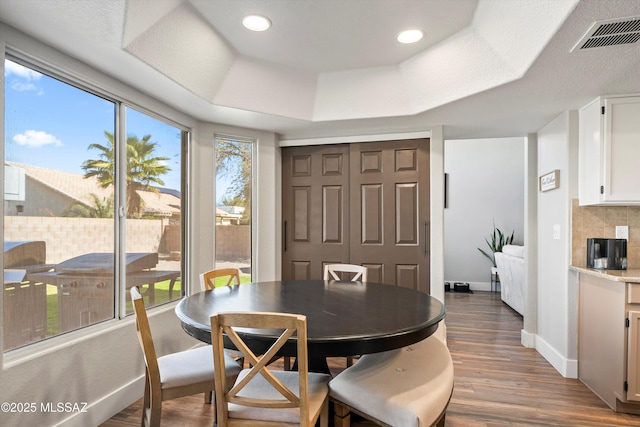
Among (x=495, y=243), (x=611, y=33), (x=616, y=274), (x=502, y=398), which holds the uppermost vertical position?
(x=611, y=33)

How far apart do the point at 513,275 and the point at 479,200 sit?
7.49 ft

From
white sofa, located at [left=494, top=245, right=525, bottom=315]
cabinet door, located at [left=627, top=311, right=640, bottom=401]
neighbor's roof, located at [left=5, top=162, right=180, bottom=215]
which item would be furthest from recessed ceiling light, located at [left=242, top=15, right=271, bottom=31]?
white sofa, located at [left=494, top=245, right=525, bottom=315]

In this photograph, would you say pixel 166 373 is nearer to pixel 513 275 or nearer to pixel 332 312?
pixel 332 312

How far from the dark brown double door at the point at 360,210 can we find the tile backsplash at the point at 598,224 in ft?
4.04

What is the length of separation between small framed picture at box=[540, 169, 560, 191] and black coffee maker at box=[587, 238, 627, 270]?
0.61m

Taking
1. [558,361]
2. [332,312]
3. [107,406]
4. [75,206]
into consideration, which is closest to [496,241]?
[558,361]

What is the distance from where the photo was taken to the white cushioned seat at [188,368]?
1787 millimetres

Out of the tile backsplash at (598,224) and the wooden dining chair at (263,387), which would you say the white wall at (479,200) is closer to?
the tile backsplash at (598,224)

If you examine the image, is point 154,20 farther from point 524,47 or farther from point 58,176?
point 524,47

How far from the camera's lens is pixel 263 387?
5.26ft

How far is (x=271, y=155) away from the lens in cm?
388

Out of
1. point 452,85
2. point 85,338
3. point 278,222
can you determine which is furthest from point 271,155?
point 85,338

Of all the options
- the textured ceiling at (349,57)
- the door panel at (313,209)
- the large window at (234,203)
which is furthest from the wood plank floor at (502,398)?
the textured ceiling at (349,57)

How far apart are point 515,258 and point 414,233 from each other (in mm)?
2062
